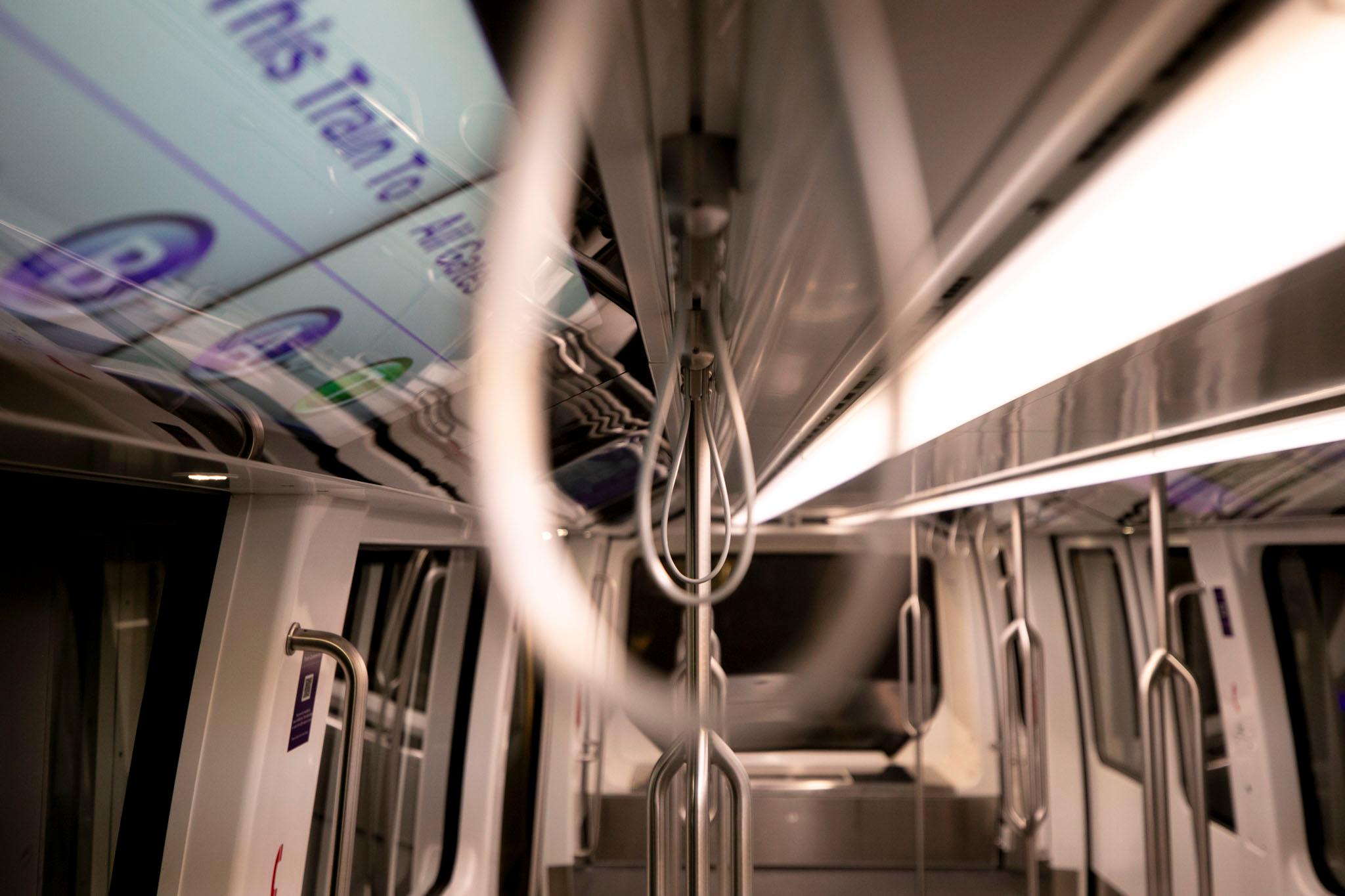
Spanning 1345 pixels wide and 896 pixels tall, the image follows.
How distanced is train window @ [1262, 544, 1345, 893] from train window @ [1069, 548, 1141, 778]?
1116 millimetres

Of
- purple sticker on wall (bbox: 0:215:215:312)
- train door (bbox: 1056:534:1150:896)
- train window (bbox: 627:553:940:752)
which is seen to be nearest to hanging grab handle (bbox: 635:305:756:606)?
purple sticker on wall (bbox: 0:215:215:312)

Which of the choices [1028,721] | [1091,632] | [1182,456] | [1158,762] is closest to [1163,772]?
[1158,762]

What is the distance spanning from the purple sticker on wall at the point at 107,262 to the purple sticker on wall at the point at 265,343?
117 mm

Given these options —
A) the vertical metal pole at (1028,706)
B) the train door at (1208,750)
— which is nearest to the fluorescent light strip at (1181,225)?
the vertical metal pole at (1028,706)

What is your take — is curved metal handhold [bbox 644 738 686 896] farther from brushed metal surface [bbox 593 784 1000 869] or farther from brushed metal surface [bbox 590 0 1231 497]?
brushed metal surface [bbox 593 784 1000 869]

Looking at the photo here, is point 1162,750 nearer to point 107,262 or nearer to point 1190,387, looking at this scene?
point 1190,387

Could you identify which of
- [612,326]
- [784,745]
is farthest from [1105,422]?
[784,745]

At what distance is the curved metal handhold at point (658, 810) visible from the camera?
856 mm

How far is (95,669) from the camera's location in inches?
56.5

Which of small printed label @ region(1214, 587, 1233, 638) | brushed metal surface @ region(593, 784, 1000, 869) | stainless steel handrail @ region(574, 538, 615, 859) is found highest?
small printed label @ region(1214, 587, 1233, 638)

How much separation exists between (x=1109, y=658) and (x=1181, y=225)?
4.64 m

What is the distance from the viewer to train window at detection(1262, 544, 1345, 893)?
2.93m

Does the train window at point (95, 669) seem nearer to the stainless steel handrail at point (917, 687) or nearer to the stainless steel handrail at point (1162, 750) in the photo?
the stainless steel handrail at point (1162, 750)

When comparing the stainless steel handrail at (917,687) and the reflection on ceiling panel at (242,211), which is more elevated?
the reflection on ceiling panel at (242,211)
